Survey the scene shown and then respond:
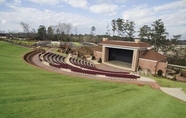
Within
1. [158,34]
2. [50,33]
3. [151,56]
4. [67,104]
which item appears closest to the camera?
[67,104]

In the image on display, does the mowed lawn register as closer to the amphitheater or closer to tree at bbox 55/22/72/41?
the amphitheater

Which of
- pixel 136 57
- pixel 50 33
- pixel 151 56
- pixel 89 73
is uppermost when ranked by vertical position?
pixel 50 33

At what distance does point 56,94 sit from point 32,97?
1.64 m

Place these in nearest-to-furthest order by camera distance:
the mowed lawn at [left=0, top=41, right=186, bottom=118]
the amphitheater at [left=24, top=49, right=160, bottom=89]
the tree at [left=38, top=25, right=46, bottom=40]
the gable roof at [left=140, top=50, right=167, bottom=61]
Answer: the mowed lawn at [left=0, top=41, right=186, bottom=118] < the amphitheater at [left=24, top=49, right=160, bottom=89] < the gable roof at [left=140, top=50, right=167, bottom=61] < the tree at [left=38, top=25, right=46, bottom=40]

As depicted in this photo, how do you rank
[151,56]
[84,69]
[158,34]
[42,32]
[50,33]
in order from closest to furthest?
[84,69] → [151,56] → [158,34] → [42,32] → [50,33]

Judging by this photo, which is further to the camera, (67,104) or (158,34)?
(158,34)

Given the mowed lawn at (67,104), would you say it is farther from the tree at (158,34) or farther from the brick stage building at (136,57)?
the tree at (158,34)

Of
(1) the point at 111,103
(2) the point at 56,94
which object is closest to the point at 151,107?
(1) the point at 111,103

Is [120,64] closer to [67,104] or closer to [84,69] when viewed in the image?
[84,69]

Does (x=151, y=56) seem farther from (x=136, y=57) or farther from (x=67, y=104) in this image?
(x=67, y=104)

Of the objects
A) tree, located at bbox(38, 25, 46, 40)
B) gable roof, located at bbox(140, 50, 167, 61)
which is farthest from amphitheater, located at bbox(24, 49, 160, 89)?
tree, located at bbox(38, 25, 46, 40)

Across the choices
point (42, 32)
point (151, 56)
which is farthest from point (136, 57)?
point (42, 32)

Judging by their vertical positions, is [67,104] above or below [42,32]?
below

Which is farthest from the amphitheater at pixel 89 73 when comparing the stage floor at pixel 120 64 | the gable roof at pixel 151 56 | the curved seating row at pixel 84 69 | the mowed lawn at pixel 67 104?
the stage floor at pixel 120 64
